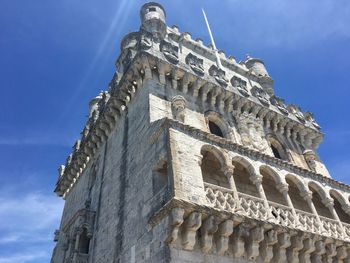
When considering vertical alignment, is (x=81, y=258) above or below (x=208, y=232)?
above

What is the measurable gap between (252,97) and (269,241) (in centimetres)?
987

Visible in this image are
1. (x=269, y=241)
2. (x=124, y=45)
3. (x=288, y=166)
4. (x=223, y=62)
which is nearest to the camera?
(x=269, y=241)

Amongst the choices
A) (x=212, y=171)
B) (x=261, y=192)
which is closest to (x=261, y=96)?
(x=212, y=171)

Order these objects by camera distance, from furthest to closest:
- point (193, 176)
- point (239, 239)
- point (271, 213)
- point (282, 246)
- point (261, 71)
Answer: point (261, 71)
point (271, 213)
point (282, 246)
point (193, 176)
point (239, 239)

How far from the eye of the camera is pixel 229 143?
1115 cm

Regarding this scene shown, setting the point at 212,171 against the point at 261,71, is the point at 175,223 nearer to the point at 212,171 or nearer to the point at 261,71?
the point at 212,171

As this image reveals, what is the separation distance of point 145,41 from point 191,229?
9.92 metres

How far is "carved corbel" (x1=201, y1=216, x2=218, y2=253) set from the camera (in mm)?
8391

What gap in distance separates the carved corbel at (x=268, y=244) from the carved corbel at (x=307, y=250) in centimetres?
137

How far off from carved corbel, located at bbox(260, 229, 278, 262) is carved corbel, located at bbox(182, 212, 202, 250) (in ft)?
7.97

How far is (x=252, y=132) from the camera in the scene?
15.4 metres

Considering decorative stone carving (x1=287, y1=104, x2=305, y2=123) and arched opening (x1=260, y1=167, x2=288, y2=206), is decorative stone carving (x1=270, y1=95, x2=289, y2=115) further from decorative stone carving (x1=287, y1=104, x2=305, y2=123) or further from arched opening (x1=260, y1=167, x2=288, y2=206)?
arched opening (x1=260, y1=167, x2=288, y2=206)

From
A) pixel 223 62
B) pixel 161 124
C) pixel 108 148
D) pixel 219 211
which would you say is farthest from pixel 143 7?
pixel 219 211

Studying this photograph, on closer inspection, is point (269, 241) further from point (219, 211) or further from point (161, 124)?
point (161, 124)
